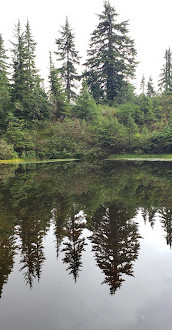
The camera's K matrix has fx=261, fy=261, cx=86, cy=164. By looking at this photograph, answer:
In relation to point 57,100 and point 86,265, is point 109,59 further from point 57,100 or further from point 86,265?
point 86,265

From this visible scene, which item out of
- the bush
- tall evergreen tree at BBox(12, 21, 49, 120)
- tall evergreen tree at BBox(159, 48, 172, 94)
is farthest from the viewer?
tall evergreen tree at BBox(159, 48, 172, 94)

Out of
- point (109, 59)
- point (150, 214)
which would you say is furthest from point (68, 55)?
point (150, 214)

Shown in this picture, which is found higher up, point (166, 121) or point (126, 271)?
point (166, 121)

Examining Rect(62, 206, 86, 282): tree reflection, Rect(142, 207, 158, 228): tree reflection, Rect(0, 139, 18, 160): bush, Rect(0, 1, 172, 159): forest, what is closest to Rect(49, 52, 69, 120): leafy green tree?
Rect(0, 1, 172, 159): forest

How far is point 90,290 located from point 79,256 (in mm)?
1371

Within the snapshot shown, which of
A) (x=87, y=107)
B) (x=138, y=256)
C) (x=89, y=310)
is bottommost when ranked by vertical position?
(x=89, y=310)

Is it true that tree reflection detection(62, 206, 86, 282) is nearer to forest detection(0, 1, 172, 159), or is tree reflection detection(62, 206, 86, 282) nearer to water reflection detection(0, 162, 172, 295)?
water reflection detection(0, 162, 172, 295)

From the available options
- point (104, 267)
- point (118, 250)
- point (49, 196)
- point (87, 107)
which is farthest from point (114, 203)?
point (87, 107)

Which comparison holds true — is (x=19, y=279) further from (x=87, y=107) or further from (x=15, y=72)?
(x=15, y=72)

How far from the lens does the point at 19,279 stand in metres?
4.70

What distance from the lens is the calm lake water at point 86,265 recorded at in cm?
360

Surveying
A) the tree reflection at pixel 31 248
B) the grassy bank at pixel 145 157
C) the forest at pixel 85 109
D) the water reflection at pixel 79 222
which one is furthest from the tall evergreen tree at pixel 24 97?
the tree reflection at pixel 31 248

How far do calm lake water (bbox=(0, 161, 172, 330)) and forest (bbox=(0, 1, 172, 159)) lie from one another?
23.0 meters

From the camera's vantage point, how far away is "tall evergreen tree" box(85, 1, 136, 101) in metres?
46.7
